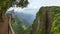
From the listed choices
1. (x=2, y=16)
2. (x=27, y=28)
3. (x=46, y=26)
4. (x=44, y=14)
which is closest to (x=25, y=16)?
(x=27, y=28)

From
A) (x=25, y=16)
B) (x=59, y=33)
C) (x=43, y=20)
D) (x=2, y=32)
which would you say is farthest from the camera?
(x=25, y=16)

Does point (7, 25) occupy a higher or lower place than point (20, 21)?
higher

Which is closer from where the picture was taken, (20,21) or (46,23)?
(46,23)

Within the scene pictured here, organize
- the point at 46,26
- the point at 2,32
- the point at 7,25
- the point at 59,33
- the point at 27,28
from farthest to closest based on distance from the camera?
the point at 27,28
the point at 46,26
the point at 7,25
the point at 2,32
the point at 59,33

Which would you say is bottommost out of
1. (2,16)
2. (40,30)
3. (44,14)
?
(40,30)

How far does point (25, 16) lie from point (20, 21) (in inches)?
70.3

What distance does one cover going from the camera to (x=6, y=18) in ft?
15.4

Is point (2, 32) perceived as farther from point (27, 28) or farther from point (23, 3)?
point (27, 28)

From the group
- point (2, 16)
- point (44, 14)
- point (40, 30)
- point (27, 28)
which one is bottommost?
point (27, 28)

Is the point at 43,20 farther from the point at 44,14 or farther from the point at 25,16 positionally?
the point at 25,16

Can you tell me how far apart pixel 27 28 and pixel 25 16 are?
138 cm

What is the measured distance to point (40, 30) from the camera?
927 cm

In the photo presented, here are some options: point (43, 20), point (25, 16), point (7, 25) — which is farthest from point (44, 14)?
point (7, 25)

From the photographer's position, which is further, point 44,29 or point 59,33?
point 44,29
